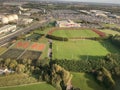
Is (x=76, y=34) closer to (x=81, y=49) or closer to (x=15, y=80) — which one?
(x=81, y=49)

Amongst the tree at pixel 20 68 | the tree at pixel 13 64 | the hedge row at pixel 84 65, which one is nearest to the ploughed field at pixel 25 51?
the tree at pixel 13 64

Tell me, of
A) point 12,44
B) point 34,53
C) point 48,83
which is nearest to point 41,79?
point 48,83

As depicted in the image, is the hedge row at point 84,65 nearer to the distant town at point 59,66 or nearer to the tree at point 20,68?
the distant town at point 59,66

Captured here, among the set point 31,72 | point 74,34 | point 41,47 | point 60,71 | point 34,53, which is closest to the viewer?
point 60,71

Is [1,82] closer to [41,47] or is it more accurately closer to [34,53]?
[34,53]

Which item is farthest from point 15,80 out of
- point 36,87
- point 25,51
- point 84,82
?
point 25,51

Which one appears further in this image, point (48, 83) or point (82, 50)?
point (82, 50)
